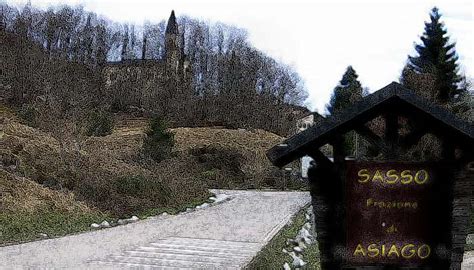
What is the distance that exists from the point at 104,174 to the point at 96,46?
47.4 metres

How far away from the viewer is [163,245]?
11.7 metres

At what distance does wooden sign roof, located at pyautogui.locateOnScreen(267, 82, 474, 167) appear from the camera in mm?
4824

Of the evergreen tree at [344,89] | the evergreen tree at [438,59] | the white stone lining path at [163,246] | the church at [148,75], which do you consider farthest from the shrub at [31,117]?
the church at [148,75]

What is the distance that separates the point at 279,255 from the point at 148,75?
164 ft

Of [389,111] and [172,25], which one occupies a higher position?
[172,25]

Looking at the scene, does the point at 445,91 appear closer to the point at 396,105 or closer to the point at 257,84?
the point at 396,105

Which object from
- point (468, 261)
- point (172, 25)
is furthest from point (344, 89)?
point (172, 25)

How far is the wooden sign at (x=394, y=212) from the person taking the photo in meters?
4.79

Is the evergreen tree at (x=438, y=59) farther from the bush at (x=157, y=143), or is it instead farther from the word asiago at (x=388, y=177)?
the word asiago at (x=388, y=177)

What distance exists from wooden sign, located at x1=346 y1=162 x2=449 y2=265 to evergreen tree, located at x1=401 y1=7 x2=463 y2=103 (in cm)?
1862

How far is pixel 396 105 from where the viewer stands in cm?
495

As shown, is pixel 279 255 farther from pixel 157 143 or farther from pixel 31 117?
pixel 31 117

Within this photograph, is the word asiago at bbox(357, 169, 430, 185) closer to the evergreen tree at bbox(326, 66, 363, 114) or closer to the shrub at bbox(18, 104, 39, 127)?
the shrub at bbox(18, 104, 39, 127)

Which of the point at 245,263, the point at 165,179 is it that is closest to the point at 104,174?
the point at 165,179
